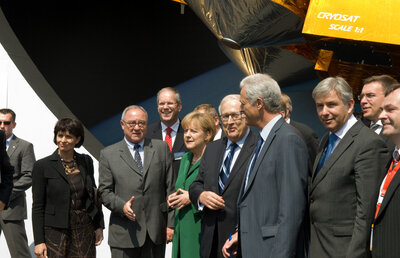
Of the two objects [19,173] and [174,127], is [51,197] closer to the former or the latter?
[174,127]

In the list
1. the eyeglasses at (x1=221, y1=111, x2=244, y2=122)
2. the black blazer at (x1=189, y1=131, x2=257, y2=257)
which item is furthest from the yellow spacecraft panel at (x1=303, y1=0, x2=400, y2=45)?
the black blazer at (x1=189, y1=131, x2=257, y2=257)

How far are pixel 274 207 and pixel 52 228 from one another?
1.84m

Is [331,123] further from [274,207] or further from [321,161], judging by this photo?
[274,207]

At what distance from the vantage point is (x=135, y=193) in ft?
13.9

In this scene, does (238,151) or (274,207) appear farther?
(238,151)

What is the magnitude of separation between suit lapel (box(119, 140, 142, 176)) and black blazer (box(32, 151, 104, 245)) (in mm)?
280

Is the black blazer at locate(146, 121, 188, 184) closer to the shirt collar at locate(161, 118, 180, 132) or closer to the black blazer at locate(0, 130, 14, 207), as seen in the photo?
the shirt collar at locate(161, 118, 180, 132)

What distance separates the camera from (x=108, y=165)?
14.0 feet

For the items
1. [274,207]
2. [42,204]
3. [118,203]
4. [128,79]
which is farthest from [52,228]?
[128,79]

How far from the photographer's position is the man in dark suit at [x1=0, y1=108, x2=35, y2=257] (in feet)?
18.2

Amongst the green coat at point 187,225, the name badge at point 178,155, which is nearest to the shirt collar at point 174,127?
the name badge at point 178,155

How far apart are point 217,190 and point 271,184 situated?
0.82 metres

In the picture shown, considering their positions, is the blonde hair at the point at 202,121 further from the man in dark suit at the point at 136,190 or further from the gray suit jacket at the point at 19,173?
the gray suit jacket at the point at 19,173

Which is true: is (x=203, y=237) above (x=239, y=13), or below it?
below
